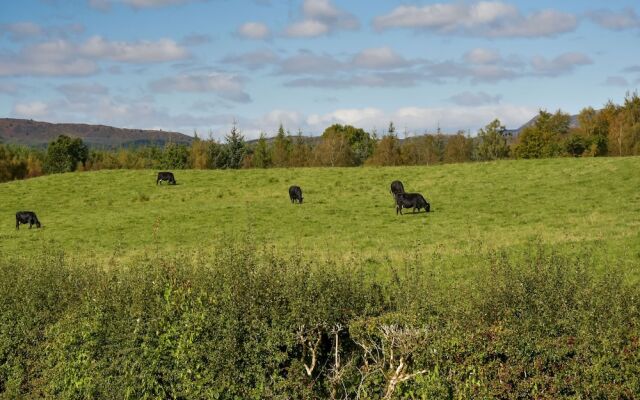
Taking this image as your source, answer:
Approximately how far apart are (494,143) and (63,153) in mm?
75405

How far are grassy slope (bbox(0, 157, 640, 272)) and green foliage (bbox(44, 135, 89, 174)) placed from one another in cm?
5288

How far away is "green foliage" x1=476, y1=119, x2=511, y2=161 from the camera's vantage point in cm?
11975

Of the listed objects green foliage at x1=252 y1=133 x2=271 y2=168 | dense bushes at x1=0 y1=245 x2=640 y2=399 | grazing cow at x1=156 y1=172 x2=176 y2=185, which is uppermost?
green foliage at x1=252 y1=133 x2=271 y2=168

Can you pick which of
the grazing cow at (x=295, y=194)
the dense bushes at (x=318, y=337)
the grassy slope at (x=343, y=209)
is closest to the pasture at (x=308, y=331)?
the dense bushes at (x=318, y=337)

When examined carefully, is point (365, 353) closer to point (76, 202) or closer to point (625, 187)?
point (625, 187)

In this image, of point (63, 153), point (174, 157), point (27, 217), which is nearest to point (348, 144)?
point (174, 157)

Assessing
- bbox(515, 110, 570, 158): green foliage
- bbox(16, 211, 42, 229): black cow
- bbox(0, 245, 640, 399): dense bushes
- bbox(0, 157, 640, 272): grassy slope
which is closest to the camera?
bbox(0, 245, 640, 399): dense bushes

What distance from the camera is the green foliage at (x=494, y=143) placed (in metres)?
120

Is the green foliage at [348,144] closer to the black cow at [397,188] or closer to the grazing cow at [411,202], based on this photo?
the black cow at [397,188]

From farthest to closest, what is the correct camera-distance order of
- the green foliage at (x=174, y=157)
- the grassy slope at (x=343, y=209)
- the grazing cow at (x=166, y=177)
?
1. the green foliage at (x=174, y=157)
2. the grazing cow at (x=166, y=177)
3. the grassy slope at (x=343, y=209)

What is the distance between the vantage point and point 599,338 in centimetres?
997

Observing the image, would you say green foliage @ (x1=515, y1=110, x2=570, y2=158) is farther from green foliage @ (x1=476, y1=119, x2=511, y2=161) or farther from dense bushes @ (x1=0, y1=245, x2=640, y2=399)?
dense bushes @ (x1=0, y1=245, x2=640, y2=399)

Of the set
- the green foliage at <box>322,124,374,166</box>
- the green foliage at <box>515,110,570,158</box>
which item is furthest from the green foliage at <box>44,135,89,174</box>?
the green foliage at <box>515,110,570,158</box>

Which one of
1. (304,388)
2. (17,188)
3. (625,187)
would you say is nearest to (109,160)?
(17,188)
